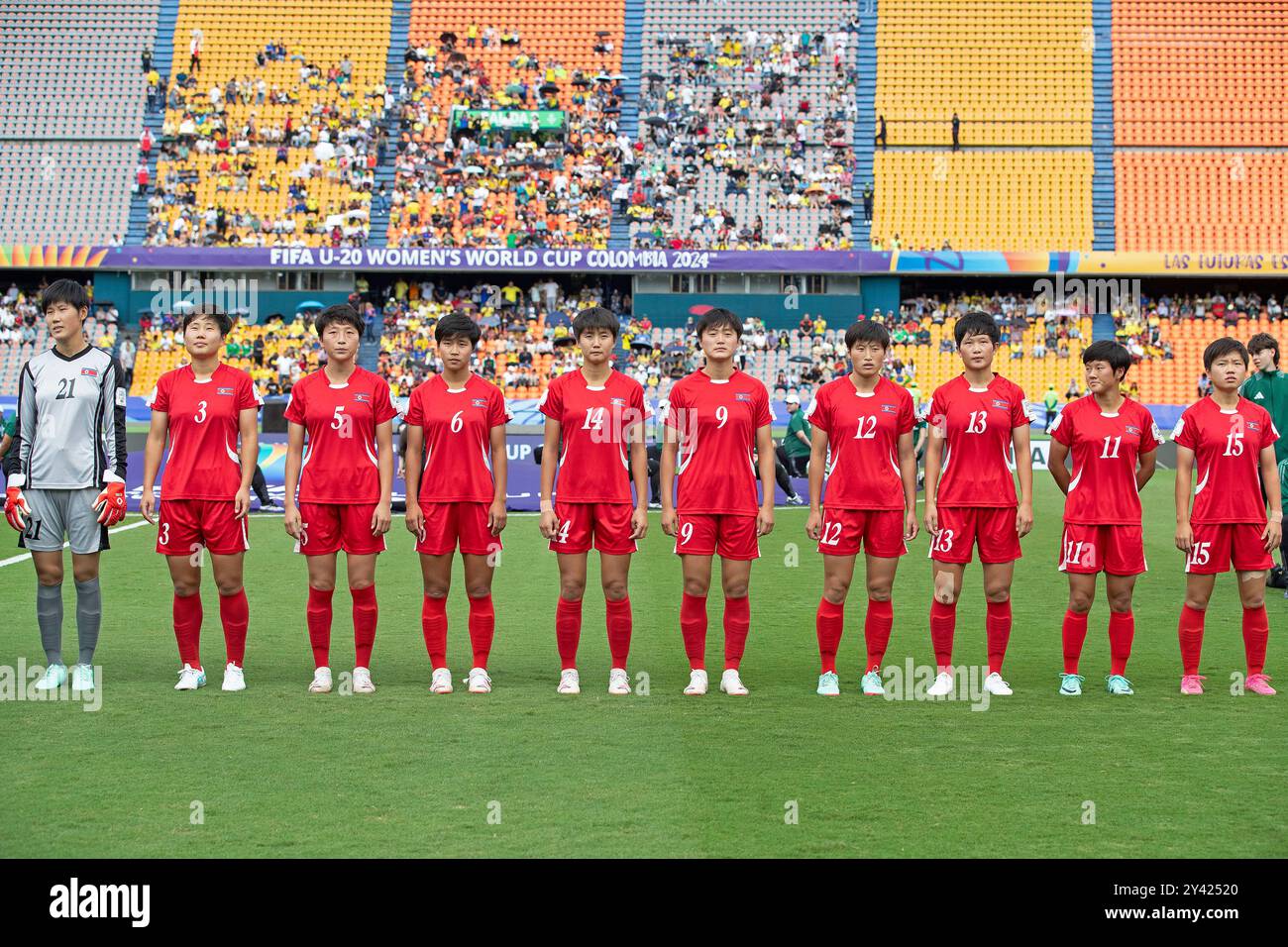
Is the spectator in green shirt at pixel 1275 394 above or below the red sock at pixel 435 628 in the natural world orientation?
above

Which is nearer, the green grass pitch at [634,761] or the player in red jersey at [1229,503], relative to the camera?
the green grass pitch at [634,761]

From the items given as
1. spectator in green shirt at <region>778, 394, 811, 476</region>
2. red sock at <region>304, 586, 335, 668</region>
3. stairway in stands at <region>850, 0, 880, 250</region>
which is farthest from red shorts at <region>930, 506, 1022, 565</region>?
stairway in stands at <region>850, 0, 880, 250</region>

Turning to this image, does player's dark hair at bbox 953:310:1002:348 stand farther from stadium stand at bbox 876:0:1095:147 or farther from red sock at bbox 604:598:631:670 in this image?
stadium stand at bbox 876:0:1095:147

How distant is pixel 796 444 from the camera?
23297 mm

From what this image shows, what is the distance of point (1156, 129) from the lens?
1726 inches

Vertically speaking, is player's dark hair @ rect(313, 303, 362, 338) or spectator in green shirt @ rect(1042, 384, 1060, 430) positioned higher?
spectator in green shirt @ rect(1042, 384, 1060, 430)

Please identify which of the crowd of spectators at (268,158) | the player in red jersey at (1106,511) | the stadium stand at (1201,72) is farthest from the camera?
the stadium stand at (1201,72)

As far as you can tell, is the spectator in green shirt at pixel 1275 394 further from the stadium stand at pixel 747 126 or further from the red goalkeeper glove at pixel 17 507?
the stadium stand at pixel 747 126

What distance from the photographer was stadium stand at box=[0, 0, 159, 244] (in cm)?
4284

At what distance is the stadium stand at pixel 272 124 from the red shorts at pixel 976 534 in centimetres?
3506

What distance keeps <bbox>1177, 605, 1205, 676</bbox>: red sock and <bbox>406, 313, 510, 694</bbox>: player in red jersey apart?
3835 mm

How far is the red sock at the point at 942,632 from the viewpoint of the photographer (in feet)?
26.9

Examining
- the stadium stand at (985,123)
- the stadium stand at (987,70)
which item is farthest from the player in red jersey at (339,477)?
the stadium stand at (987,70)

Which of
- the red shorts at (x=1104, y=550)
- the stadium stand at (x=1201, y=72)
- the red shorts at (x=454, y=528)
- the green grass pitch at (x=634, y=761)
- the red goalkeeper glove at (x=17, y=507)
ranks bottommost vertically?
the green grass pitch at (x=634, y=761)
